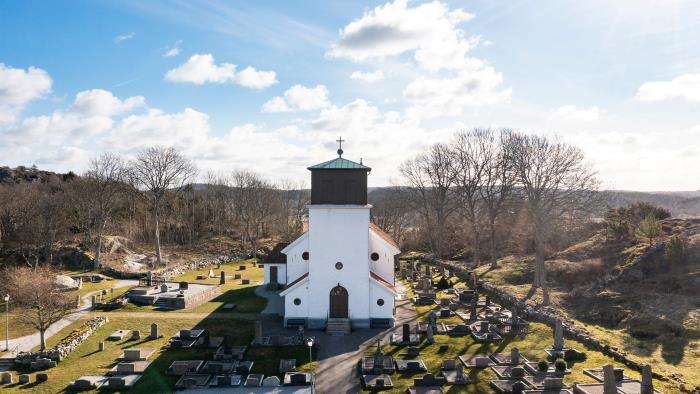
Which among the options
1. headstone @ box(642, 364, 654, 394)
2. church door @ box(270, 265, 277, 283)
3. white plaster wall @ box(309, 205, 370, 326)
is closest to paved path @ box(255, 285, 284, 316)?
church door @ box(270, 265, 277, 283)

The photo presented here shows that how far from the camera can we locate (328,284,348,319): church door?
27.2 metres

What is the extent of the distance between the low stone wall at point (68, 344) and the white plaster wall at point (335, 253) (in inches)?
490

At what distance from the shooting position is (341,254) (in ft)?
88.8

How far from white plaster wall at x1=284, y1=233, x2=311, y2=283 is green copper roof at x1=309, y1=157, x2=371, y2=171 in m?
7.55

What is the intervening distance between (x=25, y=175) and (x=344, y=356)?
7462cm

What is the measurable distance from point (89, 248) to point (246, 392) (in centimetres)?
4005

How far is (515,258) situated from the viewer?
51281 millimetres

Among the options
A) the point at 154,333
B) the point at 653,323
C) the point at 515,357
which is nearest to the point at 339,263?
the point at 515,357

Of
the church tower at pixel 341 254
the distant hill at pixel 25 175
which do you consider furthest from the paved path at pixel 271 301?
the distant hill at pixel 25 175

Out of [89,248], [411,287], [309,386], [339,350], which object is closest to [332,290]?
[339,350]

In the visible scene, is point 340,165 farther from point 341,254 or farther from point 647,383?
point 647,383

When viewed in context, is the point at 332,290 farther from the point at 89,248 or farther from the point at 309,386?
the point at 89,248

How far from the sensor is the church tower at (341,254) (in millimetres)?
27062

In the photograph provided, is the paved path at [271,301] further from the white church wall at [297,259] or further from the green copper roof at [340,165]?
the green copper roof at [340,165]
